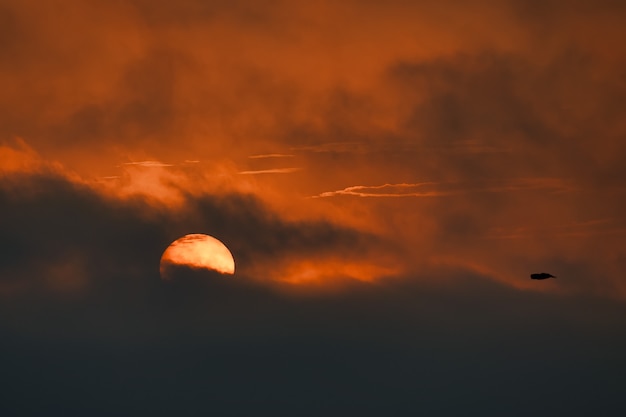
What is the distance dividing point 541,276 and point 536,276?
71 cm

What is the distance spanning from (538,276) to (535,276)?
1.35 feet

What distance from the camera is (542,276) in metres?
132

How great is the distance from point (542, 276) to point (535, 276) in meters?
0.90

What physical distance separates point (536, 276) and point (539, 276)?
0.47 metres

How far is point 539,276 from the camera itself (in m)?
132

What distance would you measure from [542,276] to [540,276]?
0.25 m

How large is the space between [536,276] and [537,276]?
1.00 feet

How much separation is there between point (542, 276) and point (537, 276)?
98cm

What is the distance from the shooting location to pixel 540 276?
432 ft

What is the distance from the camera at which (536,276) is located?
434 feet

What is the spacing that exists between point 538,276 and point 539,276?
378 mm

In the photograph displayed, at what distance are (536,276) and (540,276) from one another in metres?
0.63

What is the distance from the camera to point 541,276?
13175 cm
